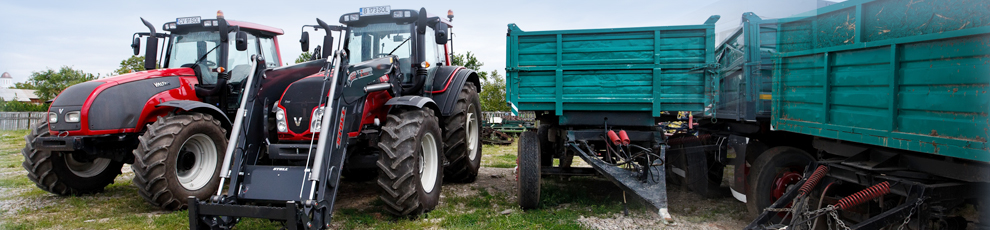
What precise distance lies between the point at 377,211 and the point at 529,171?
1648 millimetres

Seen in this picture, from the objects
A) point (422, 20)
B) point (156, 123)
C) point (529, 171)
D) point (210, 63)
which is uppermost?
point (422, 20)

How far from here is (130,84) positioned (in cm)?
559

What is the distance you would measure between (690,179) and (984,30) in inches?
157

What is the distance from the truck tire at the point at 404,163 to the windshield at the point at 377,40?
161 centimetres

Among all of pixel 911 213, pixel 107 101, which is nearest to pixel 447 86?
pixel 107 101

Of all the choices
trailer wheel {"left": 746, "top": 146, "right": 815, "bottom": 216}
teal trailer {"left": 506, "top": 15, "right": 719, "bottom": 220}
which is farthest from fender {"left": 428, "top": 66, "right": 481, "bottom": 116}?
trailer wheel {"left": 746, "top": 146, "right": 815, "bottom": 216}

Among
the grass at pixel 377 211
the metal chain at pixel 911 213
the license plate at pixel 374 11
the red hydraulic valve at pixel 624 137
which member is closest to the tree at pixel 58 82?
the grass at pixel 377 211

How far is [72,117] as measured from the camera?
5.32 meters

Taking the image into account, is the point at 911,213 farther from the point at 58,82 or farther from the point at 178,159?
the point at 58,82

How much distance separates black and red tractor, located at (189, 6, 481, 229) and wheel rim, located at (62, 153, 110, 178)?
2.94m

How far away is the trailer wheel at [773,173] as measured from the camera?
15.0ft

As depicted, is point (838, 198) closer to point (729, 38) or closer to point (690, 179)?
point (690, 179)

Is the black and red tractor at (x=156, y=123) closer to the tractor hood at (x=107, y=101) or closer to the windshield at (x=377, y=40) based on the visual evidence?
the tractor hood at (x=107, y=101)

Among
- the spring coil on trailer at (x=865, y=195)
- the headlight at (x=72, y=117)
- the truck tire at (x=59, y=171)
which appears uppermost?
the headlight at (x=72, y=117)
